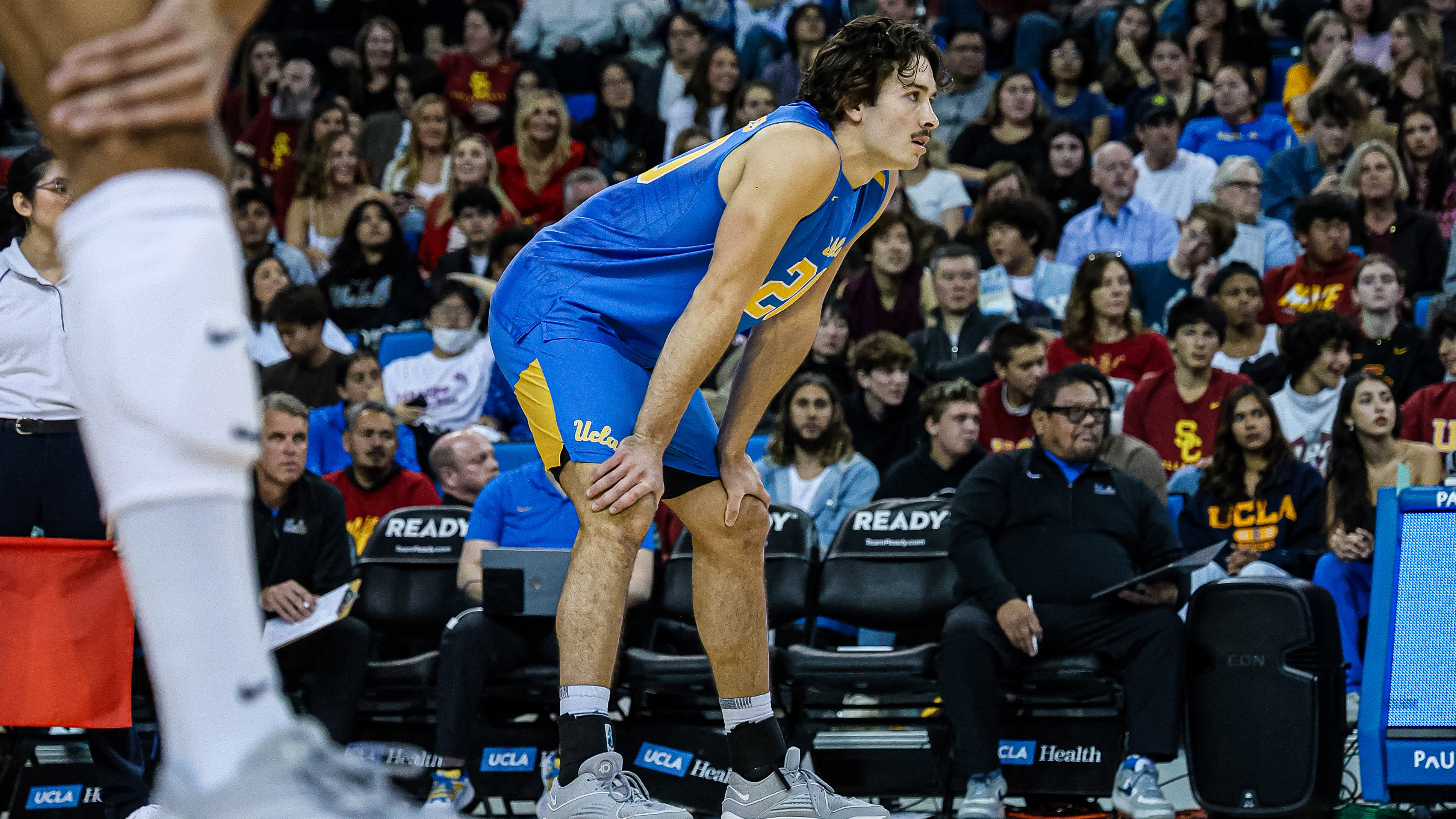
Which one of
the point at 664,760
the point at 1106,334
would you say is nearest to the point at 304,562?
the point at 664,760

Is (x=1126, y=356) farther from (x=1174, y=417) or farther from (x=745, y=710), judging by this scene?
(x=745, y=710)

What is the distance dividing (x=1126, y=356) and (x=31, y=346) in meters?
5.78

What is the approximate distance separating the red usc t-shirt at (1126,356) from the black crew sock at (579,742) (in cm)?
545

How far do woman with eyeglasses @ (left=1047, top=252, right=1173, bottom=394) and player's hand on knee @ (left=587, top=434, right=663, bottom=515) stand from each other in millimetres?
5253

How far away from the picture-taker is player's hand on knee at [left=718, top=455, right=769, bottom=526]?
3.81m

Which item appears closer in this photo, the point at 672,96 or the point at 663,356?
the point at 663,356

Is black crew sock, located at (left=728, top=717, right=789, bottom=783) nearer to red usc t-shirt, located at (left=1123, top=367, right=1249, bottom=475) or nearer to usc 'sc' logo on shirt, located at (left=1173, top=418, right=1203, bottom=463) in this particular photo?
red usc t-shirt, located at (left=1123, top=367, right=1249, bottom=475)

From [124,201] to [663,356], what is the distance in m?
1.85

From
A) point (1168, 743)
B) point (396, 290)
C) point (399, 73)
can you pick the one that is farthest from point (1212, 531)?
point (399, 73)

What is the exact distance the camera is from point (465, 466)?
7.83 m

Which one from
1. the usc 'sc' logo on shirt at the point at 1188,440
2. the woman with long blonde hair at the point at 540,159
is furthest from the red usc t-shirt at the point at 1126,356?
the woman with long blonde hair at the point at 540,159

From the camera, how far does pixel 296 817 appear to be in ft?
5.78

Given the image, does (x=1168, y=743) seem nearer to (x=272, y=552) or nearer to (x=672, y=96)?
(x=272, y=552)

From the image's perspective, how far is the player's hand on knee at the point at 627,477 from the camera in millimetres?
3488
